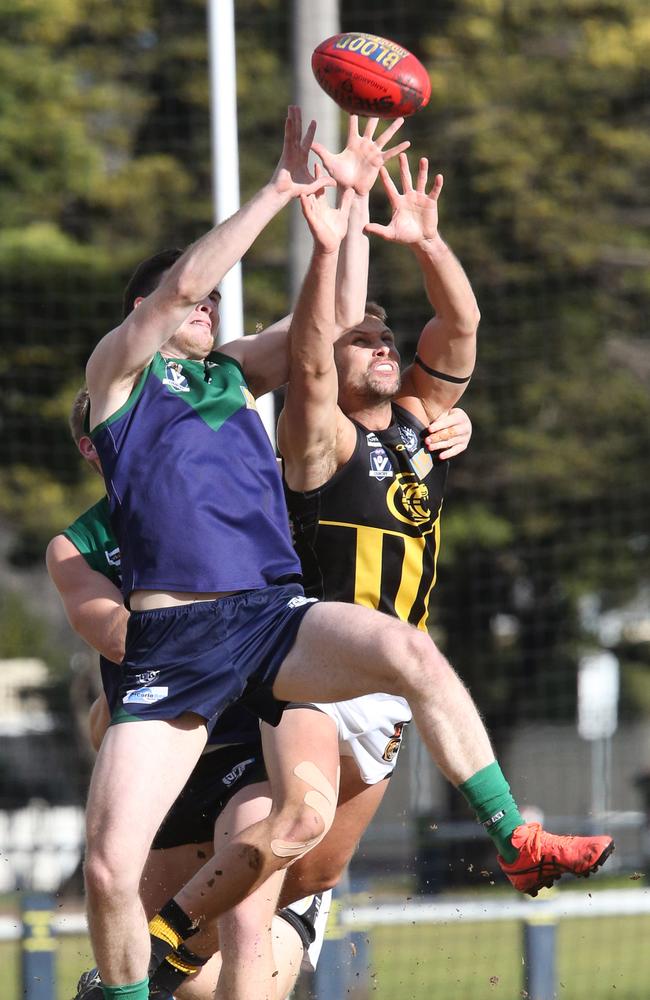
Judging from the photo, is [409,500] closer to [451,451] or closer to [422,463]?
Result: [422,463]

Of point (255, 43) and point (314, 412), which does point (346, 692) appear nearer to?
point (314, 412)

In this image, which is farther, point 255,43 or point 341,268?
point 255,43

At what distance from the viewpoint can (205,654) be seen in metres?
4.07

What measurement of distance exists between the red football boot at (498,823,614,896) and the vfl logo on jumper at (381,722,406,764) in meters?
1.06

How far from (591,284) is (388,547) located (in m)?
Result: 11.0

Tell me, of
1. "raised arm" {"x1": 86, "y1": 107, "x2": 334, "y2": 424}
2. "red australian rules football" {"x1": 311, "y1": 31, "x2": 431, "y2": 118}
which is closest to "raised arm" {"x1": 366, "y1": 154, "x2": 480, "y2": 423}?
"red australian rules football" {"x1": 311, "y1": 31, "x2": 431, "y2": 118}

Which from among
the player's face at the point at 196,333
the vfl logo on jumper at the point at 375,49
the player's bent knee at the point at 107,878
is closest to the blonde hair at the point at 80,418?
the player's face at the point at 196,333

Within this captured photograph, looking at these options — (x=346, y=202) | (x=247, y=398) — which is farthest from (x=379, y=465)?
(x=346, y=202)

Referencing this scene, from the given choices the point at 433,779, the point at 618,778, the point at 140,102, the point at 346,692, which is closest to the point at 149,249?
the point at 140,102

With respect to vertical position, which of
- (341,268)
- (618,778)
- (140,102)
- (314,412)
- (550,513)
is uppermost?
(140,102)

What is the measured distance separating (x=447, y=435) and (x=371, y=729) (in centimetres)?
109

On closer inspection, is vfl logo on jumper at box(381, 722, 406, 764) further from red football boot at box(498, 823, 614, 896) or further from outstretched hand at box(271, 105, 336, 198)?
outstretched hand at box(271, 105, 336, 198)

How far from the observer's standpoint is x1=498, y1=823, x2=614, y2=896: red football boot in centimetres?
371

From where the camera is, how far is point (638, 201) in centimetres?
1559
